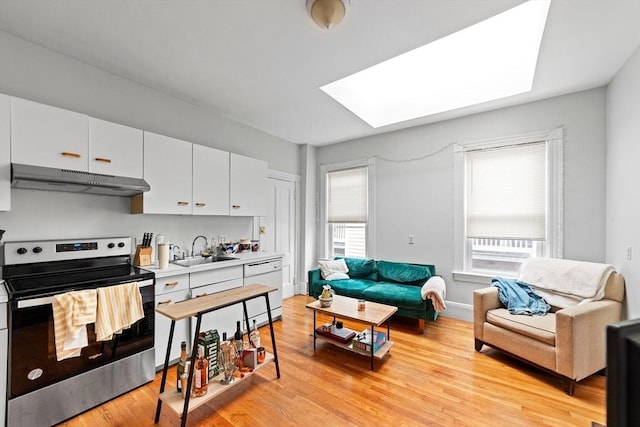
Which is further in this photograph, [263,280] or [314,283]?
[314,283]

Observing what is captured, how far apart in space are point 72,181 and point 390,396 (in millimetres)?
2923

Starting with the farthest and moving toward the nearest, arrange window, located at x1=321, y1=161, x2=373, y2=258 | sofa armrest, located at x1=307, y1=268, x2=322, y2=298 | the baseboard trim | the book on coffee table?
window, located at x1=321, y1=161, x2=373, y2=258, sofa armrest, located at x1=307, y1=268, x2=322, y2=298, the baseboard trim, the book on coffee table

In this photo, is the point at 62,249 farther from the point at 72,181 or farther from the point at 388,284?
the point at 388,284

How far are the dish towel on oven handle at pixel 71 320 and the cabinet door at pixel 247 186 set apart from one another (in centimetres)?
180

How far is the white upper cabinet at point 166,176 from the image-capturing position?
8.80ft

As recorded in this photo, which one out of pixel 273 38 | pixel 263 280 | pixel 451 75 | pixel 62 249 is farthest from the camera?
pixel 263 280

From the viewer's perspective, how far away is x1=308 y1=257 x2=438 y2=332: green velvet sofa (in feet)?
11.0

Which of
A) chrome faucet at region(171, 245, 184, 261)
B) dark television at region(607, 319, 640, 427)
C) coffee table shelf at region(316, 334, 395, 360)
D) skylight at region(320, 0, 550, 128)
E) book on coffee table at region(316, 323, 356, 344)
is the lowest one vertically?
coffee table shelf at region(316, 334, 395, 360)

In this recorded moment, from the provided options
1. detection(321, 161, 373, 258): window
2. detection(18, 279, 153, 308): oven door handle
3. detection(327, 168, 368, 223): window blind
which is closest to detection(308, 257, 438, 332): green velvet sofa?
detection(321, 161, 373, 258): window

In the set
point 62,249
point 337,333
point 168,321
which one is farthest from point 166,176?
point 337,333

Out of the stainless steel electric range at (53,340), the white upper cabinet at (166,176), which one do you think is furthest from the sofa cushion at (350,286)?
the stainless steel electric range at (53,340)

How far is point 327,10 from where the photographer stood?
176 centimetres

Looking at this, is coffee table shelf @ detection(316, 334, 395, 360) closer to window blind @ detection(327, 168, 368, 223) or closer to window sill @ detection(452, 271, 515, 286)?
window sill @ detection(452, 271, 515, 286)

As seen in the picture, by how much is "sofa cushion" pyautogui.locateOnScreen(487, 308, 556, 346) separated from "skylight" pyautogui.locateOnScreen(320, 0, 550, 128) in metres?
2.36
